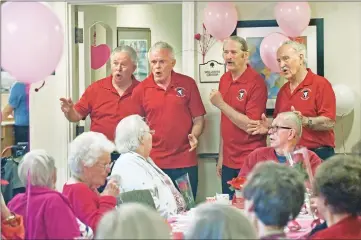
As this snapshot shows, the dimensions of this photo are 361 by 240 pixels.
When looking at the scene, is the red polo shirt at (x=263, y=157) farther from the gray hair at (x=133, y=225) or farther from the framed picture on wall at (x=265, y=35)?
the gray hair at (x=133, y=225)

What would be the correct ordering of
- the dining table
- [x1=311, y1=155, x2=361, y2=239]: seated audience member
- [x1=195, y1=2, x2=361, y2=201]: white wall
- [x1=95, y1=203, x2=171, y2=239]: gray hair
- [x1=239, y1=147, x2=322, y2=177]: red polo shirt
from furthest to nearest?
1. [x1=195, y1=2, x2=361, y2=201]: white wall
2. [x1=239, y1=147, x2=322, y2=177]: red polo shirt
3. the dining table
4. [x1=311, y1=155, x2=361, y2=239]: seated audience member
5. [x1=95, y1=203, x2=171, y2=239]: gray hair

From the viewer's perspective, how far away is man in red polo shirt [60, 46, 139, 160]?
4.58 meters

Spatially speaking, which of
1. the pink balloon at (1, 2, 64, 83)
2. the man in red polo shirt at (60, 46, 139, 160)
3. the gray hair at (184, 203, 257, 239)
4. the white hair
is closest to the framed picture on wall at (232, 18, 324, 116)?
the man in red polo shirt at (60, 46, 139, 160)

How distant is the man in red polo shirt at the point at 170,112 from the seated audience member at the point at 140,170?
1019mm

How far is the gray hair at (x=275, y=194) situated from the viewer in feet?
7.23

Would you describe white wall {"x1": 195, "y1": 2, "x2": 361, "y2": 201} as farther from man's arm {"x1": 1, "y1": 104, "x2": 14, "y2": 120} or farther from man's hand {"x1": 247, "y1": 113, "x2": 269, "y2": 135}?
man's arm {"x1": 1, "y1": 104, "x2": 14, "y2": 120}

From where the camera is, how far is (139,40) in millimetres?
5668

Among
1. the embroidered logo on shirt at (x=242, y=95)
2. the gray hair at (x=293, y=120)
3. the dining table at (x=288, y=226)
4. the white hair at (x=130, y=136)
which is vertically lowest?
the dining table at (x=288, y=226)

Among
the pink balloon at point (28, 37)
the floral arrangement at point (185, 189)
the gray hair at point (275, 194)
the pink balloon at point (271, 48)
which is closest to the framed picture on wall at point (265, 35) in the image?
the pink balloon at point (271, 48)

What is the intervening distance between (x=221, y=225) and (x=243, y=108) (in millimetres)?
2576

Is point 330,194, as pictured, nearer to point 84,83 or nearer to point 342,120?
point 342,120

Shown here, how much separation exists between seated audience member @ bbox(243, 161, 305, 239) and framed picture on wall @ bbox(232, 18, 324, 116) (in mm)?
2505

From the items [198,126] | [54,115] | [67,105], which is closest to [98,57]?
[54,115]

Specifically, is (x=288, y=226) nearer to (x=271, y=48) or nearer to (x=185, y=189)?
(x=185, y=189)
